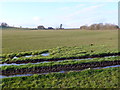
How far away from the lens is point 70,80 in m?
9.15

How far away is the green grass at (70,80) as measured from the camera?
8.42 metres

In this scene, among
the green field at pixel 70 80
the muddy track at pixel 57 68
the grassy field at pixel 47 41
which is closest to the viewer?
the green field at pixel 70 80

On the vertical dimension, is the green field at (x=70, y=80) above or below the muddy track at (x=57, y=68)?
below

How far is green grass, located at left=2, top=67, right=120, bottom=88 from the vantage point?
27.6ft

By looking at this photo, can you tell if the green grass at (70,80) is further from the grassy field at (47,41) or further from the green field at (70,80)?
the grassy field at (47,41)

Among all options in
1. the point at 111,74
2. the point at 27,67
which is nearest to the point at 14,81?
the point at 27,67

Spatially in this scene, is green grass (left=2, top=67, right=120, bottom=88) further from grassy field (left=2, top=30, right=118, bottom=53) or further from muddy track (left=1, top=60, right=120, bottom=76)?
grassy field (left=2, top=30, right=118, bottom=53)

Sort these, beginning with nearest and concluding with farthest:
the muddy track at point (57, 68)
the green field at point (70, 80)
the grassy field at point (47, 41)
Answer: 1. the green field at point (70, 80)
2. the muddy track at point (57, 68)
3. the grassy field at point (47, 41)

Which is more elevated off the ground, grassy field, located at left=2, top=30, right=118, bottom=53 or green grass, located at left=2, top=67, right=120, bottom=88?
grassy field, located at left=2, top=30, right=118, bottom=53

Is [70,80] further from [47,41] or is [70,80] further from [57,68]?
[47,41]

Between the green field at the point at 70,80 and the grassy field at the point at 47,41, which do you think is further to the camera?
the grassy field at the point at 47,41

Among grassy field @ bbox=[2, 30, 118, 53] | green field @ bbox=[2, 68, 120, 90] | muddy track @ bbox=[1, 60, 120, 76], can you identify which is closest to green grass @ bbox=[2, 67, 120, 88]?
green field @ bbox=[2, 68, 120, 90]

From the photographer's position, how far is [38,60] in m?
14.3

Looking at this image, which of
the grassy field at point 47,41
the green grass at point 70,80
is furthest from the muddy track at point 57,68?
the grassy field at point 47,41
